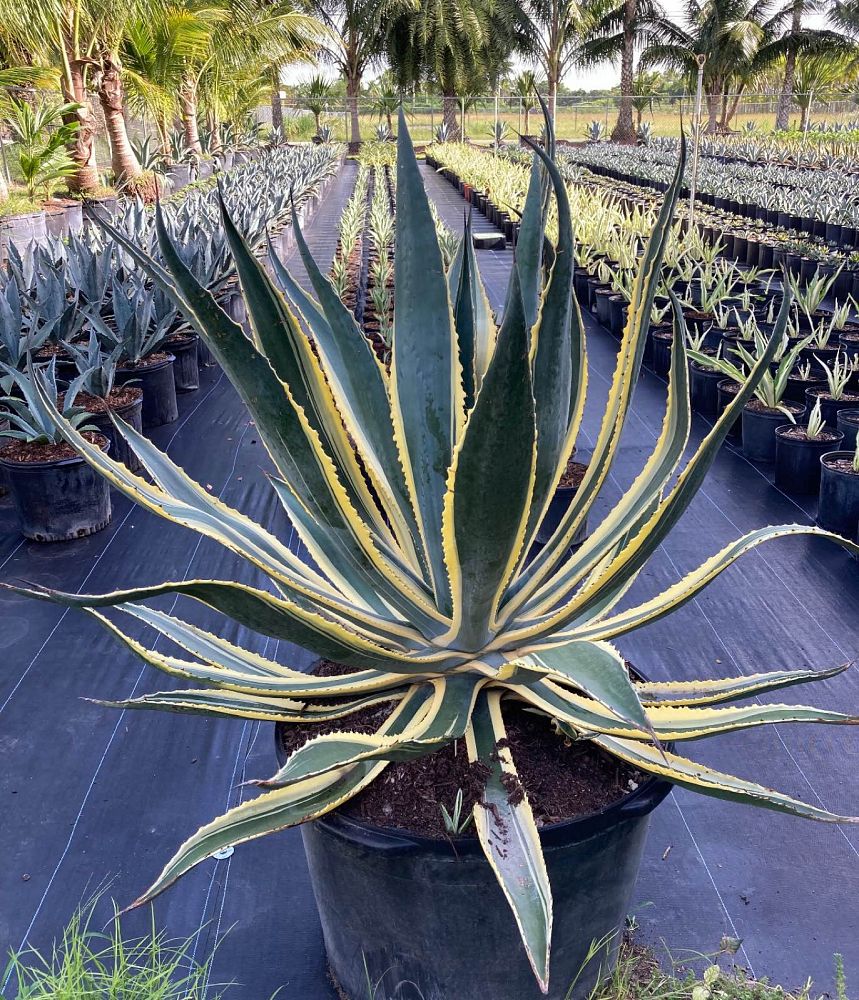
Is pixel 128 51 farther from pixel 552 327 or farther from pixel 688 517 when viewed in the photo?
pixel 552 327

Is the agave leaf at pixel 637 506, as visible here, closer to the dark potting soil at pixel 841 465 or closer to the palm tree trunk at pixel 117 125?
the dark potting soil at pixel 841 465

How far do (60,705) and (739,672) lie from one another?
1.81 metres

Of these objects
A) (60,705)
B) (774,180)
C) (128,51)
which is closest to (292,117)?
(128,51)

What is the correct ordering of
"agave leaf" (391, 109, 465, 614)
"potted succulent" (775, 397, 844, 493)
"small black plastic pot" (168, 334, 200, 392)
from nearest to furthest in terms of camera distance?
1. "agave leaf" (391, 109, 465, 614)
2. "potted succulent" (775, 397, 844, 493)
3. "small black plastic pot" (168, 334, 200, 392)

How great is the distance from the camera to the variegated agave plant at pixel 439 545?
108 cm

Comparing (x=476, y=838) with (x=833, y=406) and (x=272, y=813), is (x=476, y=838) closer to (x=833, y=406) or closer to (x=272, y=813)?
(x=272, y=813)

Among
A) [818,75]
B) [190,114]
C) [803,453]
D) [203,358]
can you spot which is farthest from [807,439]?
[818,75]

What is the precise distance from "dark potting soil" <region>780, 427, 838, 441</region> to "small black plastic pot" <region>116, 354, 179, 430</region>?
111 inches

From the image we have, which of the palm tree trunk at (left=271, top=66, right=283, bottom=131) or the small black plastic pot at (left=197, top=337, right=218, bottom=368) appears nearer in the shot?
the small black plastic pot at (left=197, top=337, right=218, bottom=368)

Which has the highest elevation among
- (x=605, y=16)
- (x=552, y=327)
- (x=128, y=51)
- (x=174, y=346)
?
(x=605, y=16)

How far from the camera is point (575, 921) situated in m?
1.29

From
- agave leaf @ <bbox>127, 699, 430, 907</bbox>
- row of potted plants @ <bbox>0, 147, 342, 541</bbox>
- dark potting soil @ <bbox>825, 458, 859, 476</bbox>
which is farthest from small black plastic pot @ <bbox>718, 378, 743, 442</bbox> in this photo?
agave leaf @ <bbox>127, 699, 430, 907</bbox>

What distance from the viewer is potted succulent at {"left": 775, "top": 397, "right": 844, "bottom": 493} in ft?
11.0

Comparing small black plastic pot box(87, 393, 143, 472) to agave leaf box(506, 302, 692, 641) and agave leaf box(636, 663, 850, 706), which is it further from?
agave leaf box(636, 663, 850, 706)
